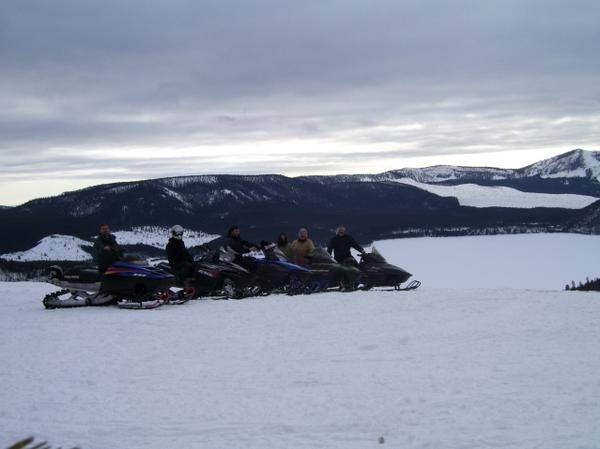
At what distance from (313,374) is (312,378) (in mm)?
142

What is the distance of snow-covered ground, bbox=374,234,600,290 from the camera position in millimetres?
58844

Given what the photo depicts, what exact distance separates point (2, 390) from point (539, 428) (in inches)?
203

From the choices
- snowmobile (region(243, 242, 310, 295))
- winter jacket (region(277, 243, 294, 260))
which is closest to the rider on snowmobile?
snowmobile (region(243, 242, 310, 295))

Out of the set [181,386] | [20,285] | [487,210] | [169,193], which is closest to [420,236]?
[487,210]

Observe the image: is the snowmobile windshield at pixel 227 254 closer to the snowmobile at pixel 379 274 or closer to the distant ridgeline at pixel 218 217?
the snowmobile at pixel 379 274

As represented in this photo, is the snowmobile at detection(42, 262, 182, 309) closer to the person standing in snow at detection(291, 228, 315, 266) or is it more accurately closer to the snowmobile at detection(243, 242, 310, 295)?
the snowmobile at detection(243, 242, 310, 295)

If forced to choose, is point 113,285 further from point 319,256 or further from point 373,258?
point 373,258

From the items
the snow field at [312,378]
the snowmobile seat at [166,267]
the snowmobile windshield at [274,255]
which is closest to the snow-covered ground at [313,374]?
the snow field at [312,378]

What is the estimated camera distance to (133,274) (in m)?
12.0

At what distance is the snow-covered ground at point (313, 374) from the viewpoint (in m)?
5.45

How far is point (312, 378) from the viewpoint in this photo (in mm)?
6848

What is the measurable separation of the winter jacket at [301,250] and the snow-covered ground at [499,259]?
113 ft

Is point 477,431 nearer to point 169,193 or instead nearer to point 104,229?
point 104,229

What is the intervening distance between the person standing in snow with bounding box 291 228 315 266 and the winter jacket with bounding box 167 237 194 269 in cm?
276
